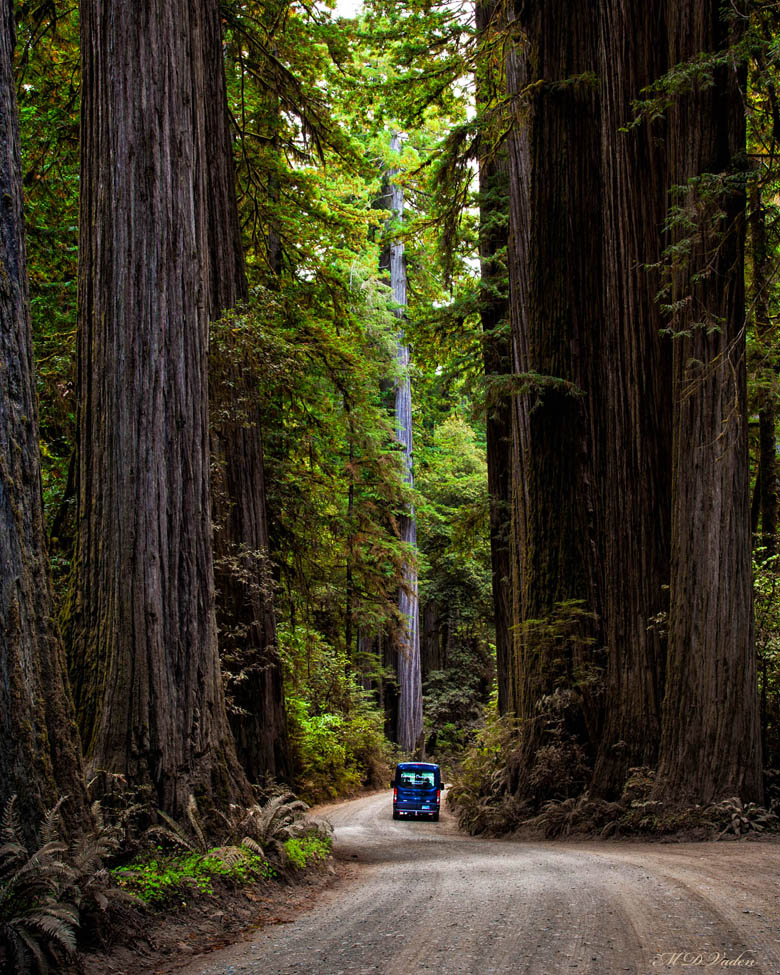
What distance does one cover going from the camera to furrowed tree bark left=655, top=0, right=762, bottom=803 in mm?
8875

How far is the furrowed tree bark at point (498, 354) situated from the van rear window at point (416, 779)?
218cm

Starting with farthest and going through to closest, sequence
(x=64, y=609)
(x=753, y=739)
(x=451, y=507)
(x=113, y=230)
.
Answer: (x=451, y=507)
(x=753, y=739)
(x=113, y=230)
(x=64, y=609)

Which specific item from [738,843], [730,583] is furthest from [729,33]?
[738,843]

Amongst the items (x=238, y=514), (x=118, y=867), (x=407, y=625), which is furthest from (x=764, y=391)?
(x=407, y=625)

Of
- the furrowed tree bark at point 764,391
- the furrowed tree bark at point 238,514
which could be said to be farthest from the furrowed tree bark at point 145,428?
the furrowed tree bark at point 764,391

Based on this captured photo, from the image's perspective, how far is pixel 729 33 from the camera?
9375 millimetres

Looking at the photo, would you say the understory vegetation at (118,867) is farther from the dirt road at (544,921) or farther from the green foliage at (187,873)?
the dirt road at (544,921)

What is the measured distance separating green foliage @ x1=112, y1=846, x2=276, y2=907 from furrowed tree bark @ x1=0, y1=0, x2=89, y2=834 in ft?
2.37

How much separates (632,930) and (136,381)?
204 inches

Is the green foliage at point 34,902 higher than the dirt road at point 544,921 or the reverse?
higher

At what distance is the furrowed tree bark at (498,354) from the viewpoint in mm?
16891

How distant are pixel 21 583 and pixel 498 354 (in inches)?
547

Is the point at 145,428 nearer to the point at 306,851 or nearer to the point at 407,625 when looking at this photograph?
the point at 306,851

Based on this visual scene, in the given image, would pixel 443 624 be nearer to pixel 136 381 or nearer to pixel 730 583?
pixel 730 583
